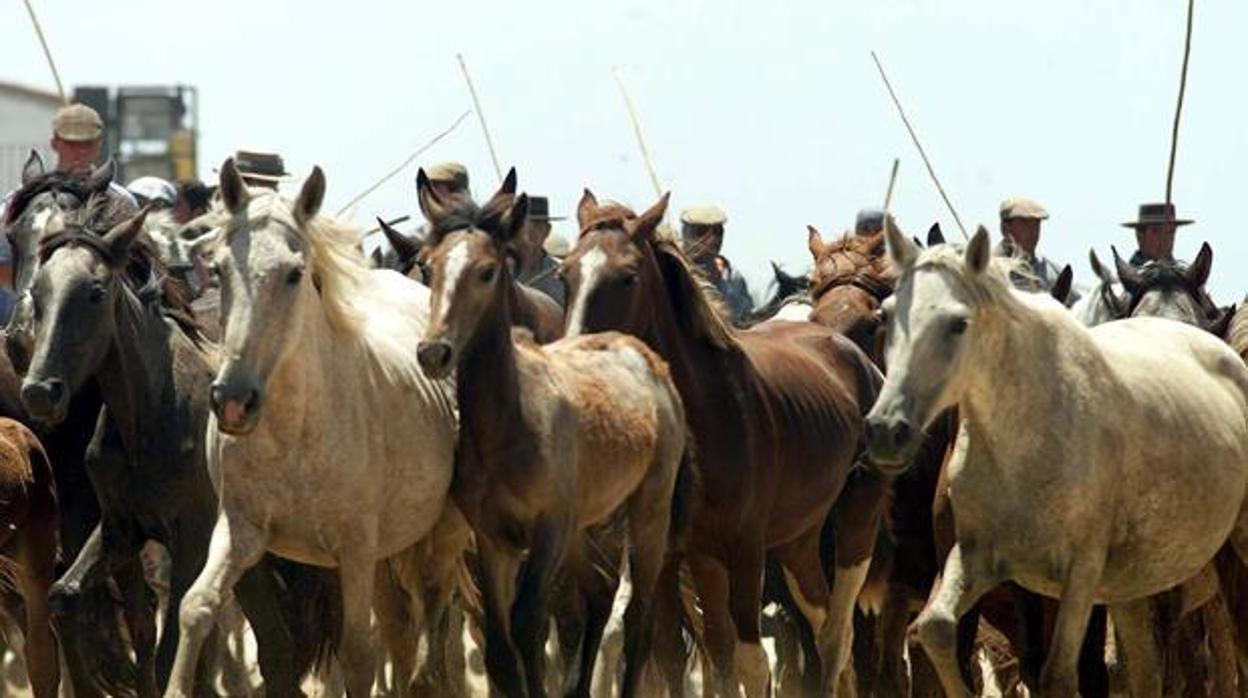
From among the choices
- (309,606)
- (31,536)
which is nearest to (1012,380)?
(309,606)

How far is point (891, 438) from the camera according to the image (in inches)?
397

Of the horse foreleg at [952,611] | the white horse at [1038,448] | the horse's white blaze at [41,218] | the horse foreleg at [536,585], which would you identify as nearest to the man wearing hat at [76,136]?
the horse's white blaze at [41,218]

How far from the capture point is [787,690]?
14.3 meters

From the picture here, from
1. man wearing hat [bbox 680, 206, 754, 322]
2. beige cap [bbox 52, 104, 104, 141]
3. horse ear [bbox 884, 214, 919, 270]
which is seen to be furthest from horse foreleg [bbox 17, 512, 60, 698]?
man wearing hat [bbox 680, 206, 754, 322]

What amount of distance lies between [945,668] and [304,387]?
2331mm

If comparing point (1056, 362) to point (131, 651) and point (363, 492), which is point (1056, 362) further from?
point (131, 651)

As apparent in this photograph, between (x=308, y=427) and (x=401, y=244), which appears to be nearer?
(x=308, y=427)

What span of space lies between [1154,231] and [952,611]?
24.4 feet

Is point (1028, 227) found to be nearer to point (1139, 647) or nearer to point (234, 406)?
point (1139, 647)

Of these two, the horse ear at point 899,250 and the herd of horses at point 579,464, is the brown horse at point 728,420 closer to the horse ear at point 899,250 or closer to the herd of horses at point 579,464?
the herd of horses at point 579,464

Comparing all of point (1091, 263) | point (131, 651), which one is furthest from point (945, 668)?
point (1091, 263)

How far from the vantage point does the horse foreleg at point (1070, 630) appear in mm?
10547

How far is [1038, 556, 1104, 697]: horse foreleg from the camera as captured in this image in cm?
1055

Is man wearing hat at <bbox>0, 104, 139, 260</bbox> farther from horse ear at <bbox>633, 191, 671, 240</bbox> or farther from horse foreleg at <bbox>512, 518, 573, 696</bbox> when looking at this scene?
horse foreleg at <bbox>512, 518, 573, 696</bbox>
